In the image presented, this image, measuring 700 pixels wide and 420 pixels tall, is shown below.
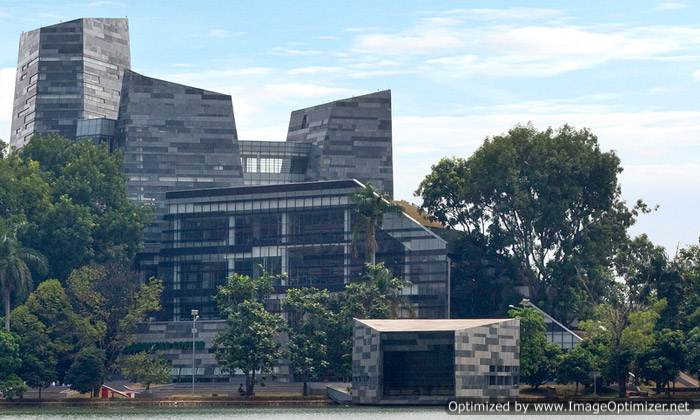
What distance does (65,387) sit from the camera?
580 ft

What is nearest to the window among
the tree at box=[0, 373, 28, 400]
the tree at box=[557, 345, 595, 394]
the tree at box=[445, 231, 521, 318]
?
the tree at box=[445, 231, 521, 318]

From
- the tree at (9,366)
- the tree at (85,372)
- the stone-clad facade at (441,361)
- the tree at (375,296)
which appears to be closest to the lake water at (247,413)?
the stone-clad facade at (441,361)

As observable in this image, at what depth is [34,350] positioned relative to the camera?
168 meters

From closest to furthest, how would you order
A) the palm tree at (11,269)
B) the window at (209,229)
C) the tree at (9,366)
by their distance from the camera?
the tree at (9,366) → the palm tree at (11,269) → the window at (209,229)

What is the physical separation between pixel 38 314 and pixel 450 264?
4952cm

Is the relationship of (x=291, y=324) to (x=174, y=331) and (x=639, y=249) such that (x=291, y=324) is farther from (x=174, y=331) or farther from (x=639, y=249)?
(x=639, y=249)

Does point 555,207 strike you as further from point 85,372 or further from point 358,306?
point 85,372

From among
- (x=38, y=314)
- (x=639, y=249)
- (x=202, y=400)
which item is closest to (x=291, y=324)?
(x=202, y=400)

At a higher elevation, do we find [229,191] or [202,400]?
[229,191]

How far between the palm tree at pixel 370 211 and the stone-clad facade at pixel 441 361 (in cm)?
3228

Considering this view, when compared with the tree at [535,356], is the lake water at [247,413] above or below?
below

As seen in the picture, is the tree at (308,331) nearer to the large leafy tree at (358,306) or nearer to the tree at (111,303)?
the large leafy tree at (358,306)

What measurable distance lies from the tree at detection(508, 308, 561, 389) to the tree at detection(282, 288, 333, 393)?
67.3ft

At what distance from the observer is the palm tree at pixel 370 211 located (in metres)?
182
